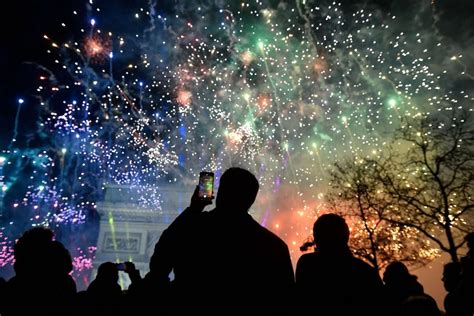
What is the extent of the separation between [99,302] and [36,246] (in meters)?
1.58

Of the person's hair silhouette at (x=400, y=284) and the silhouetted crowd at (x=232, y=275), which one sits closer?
the silhouetted crowd at (x=232, y=275)

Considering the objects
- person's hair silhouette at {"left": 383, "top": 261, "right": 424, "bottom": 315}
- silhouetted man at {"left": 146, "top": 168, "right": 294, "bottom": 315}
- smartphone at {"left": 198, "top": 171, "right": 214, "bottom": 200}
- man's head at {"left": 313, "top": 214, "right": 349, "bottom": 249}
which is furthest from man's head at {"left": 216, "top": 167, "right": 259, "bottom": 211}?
person's hair silhouette at {"left": 383, "top": 261, "right": 424, "bottom": 315}

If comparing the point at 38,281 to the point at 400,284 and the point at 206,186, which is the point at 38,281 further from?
the point at 400,284

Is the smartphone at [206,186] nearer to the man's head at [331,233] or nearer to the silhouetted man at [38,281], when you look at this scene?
the man's head at [331,233]

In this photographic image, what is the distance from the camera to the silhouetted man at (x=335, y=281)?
8.94 ft

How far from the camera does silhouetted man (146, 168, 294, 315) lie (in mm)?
2027

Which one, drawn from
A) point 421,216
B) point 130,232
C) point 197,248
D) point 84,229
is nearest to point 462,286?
point 197,248

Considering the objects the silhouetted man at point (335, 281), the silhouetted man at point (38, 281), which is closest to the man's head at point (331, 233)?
the silhouetted man at point (335, 281)

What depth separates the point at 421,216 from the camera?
1939 centimetres

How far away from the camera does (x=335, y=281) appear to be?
278cm

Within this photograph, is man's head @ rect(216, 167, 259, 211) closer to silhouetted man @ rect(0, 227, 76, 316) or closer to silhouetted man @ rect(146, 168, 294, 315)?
silhouetted man @ rect(146, 168, 294, 315)

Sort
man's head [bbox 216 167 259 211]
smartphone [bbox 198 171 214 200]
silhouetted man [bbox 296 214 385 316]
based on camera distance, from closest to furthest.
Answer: man's head [bbox 216 167 259 211], silhouetted man [bbox 296 214 385 316], smartphone [bbox 198 171 214 200]

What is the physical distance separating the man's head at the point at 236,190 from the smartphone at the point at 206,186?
0.49m

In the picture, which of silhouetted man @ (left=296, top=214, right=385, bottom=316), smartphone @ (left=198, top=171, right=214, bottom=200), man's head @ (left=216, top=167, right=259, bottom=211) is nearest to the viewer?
man's head @ (left=216, top=167, right=259, bottom=211)
